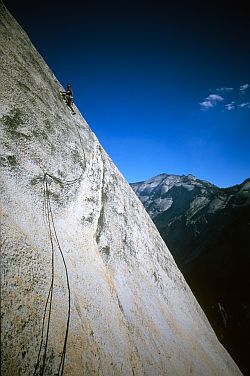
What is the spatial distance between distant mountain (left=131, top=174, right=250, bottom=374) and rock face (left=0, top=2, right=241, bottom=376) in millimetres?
13913

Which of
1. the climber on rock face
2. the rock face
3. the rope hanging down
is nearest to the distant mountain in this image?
the rock face

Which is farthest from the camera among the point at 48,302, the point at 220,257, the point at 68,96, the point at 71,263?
the point at 220,257

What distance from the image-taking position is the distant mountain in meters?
22.2

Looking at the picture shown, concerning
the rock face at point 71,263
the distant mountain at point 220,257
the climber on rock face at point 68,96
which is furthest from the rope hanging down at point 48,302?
the distant mountain at point 220,257

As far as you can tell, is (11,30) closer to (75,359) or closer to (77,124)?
(77,124)

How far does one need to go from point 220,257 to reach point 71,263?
28.7 metres

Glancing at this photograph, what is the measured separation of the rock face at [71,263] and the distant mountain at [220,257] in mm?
13913

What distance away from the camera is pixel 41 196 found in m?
6.15

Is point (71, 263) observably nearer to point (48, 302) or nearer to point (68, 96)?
point (48, 302)

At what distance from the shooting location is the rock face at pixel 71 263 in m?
4.32

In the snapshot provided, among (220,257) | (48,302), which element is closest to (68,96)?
(48,302)

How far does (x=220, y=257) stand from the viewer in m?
30.2

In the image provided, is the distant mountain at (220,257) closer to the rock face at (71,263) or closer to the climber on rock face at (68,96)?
the rock face at (71,263)

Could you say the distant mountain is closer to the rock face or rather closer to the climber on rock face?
A: the rock face
